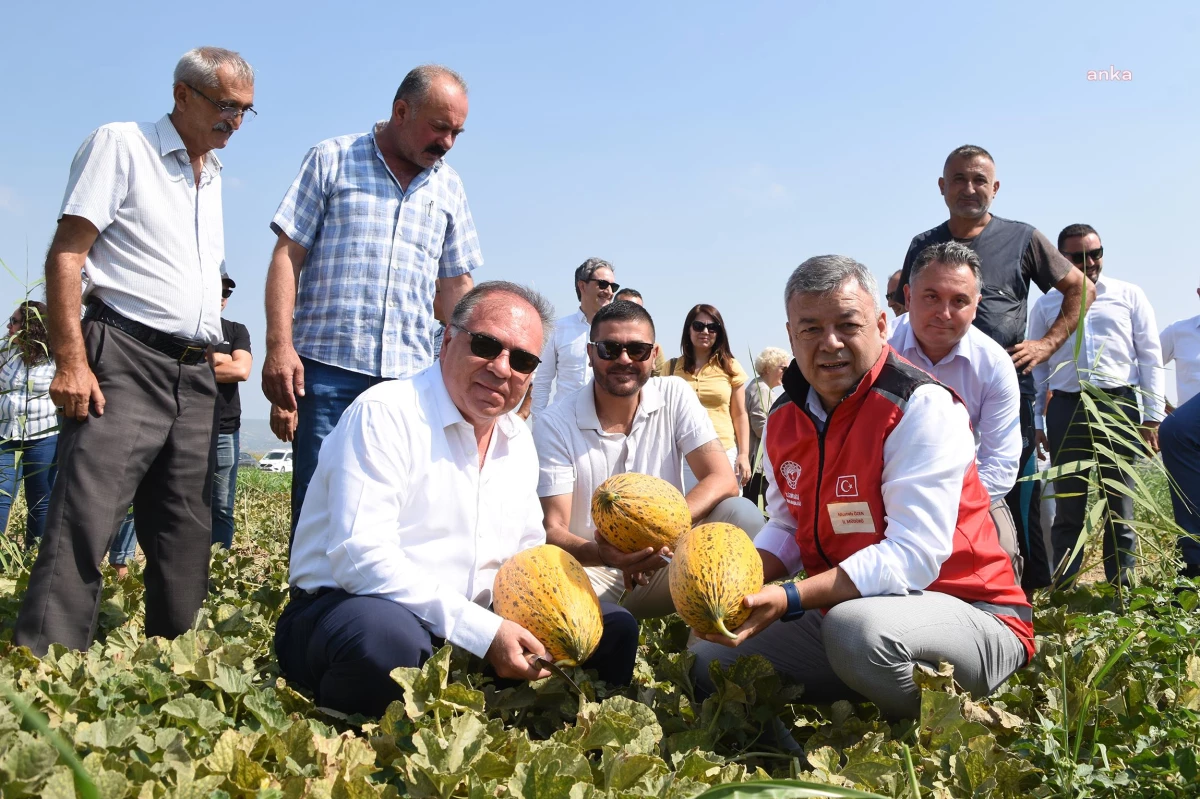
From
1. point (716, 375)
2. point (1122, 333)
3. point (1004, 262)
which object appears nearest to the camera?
point (1004, 262)

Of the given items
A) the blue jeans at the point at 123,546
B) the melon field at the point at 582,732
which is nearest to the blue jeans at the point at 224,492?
the blue jeans at the point at 123,546

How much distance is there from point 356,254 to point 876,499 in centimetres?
270

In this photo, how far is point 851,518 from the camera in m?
3.38

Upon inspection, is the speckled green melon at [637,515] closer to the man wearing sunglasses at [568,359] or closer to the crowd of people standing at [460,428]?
the crowd of people standing at [460,428]

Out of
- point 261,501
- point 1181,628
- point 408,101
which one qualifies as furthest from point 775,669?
point 261,501

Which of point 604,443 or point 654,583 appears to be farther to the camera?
point 604,443

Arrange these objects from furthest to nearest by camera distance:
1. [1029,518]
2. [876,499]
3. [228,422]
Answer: [228,422], [1029,518], [876,499]

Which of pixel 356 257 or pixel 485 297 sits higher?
pixel 356 257

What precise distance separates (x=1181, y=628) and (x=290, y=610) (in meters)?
2.79

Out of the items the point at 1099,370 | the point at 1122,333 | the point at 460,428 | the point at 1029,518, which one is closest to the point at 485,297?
the point at 460,428

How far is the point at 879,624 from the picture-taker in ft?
10.1

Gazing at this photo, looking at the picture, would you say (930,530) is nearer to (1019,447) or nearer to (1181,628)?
(1181,628)

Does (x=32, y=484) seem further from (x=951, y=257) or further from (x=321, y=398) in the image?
(x=951, y=257)

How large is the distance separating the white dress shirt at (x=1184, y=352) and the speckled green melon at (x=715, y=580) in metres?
5.49
